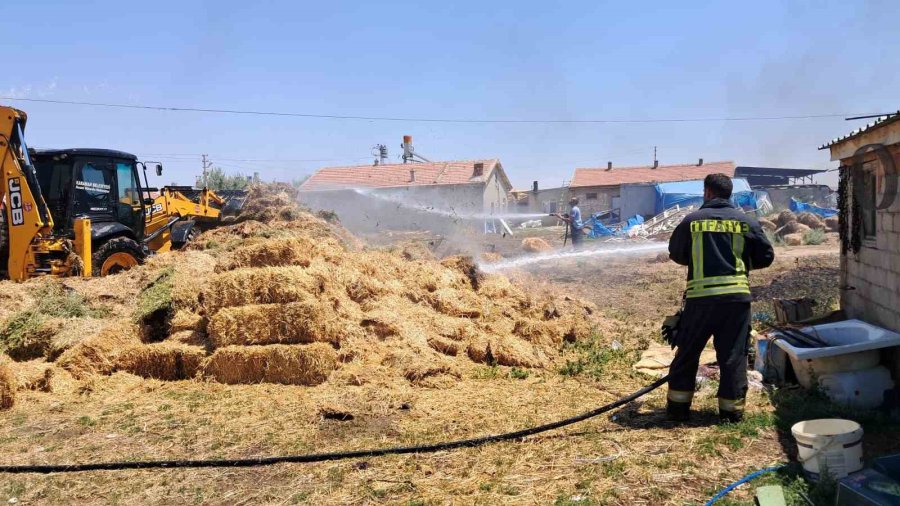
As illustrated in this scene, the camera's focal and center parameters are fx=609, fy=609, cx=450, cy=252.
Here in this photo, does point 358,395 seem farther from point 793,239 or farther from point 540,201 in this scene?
point 540,201

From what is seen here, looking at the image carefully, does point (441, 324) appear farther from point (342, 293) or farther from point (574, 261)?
point (574, 261)

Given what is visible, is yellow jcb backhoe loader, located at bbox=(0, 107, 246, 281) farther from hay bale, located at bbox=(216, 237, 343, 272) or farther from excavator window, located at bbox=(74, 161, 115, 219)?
hay bale, located at bbox=(216, 237, 343, 272)

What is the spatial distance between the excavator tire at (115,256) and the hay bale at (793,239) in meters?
21.7

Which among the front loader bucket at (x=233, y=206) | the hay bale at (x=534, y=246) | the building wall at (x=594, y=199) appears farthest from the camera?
the building wall at (x=594, y=199)

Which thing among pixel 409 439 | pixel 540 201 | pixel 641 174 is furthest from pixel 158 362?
pixel 540 201

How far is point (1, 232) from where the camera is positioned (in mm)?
10836

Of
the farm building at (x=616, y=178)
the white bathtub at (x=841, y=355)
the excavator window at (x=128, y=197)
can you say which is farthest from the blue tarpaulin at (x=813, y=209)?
the excavator window at (x=128, y=197)

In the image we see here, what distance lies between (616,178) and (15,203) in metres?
44.9

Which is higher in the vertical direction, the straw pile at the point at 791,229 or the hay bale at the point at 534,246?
the straw pile at the point at 791,229

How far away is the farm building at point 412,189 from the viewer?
94.4ft

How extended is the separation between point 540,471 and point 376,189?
3528 centimetres

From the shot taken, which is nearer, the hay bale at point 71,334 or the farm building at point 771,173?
the hay bale at point 71,334

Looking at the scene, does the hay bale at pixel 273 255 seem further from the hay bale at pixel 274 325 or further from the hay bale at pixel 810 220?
the hay bale at pixel 810 220

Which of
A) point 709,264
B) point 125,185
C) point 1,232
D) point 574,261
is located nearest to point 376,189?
point 574,261
